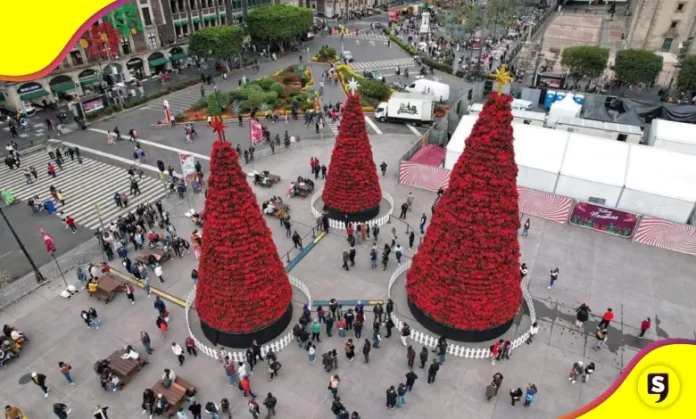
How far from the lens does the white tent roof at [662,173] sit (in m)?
23.6

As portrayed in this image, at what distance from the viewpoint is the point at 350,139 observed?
2175cm

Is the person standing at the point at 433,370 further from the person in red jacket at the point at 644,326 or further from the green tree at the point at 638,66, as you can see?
the green tree at the point at 638,66

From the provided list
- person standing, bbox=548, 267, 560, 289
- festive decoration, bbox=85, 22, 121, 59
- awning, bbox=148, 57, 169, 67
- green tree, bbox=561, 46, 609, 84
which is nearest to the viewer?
person standing, bbox=548, 267, 560, 289

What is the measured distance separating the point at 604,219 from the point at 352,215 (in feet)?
46.4

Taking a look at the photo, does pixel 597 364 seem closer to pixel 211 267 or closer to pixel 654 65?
pixel 211 267

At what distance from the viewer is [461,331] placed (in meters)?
16.7

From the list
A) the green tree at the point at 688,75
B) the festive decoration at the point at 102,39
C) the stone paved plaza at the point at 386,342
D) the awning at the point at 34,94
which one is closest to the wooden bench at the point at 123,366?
the stone paved plaza at the point at 386,342

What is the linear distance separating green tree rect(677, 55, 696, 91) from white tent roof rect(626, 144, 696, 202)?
72.7ft

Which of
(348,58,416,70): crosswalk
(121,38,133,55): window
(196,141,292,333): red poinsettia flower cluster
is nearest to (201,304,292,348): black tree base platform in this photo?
(196,141,292,333): red poinsettia flower cluster

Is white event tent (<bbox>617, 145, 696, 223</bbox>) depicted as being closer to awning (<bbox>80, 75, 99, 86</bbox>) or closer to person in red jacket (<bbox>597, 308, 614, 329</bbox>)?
person in red jacket (<bbox>597, 308, 614, 329</bbox>)

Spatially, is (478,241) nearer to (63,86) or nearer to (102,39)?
(102,39)

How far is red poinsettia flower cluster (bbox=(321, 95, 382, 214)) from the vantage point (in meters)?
21.6

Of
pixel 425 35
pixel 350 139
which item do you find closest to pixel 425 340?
pixel 350 139

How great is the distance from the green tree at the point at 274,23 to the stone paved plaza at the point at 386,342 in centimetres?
4252
